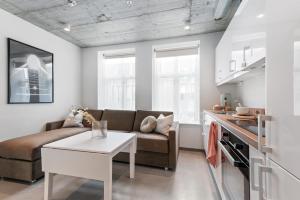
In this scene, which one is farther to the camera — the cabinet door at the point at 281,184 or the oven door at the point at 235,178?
the oven door at the point at 235,178

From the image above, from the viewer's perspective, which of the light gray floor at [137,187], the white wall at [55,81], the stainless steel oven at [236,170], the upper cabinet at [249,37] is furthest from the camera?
the white wall at [55,81]

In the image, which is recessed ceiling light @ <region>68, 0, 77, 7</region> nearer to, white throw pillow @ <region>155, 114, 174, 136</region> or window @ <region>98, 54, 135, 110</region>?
window @ <region>98, 54, 135, 110</region>

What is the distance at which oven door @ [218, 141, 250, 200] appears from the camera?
105cm

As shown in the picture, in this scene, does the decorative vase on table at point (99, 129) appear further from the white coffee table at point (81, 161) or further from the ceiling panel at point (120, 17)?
the ceiling panel at point (120, 17)

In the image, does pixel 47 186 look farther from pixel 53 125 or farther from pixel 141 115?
pixel 141 115

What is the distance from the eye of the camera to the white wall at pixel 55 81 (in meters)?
2.64

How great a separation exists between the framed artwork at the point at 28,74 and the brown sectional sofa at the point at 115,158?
0.68 metres

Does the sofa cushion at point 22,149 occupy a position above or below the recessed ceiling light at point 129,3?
below

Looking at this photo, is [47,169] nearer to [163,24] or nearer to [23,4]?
[23,4]

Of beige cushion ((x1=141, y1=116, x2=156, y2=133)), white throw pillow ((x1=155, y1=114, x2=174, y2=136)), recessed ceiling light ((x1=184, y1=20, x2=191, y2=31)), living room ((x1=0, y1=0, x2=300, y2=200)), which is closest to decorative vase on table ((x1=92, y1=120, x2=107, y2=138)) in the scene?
living room ((x1=0, y1=0, x2=300, y2=200))

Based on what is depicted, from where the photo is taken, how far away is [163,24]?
318cm

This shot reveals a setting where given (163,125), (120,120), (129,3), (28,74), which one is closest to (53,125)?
(28,74)

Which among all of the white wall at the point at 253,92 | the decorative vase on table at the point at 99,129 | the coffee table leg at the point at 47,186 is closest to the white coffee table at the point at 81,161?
the coffee table leg at the point at 47,186

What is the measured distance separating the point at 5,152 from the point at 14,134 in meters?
0.67
